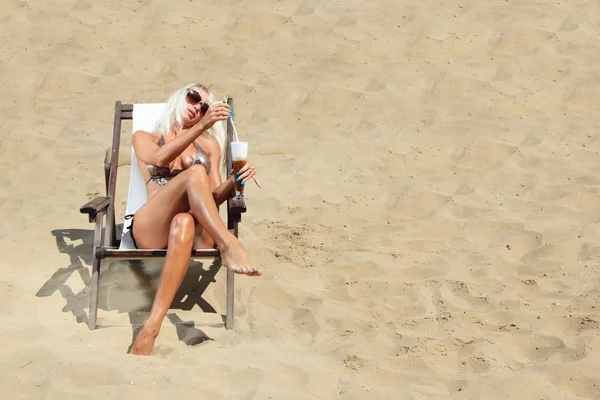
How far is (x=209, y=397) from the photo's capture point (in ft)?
11.5

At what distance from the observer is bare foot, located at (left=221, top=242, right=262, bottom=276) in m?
4.04

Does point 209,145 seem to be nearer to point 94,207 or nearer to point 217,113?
point 217,113

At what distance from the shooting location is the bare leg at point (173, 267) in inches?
159

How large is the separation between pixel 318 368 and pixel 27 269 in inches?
78.8

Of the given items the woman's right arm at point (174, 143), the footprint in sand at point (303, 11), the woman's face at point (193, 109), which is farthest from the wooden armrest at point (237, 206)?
the footprint in sand at point (303, 11)

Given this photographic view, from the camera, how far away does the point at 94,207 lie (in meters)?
4.36

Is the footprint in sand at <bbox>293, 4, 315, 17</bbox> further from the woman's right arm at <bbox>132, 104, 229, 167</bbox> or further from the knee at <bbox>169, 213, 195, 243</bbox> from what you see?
the knee at <bbox>169, 213, 195, 243</bbox>

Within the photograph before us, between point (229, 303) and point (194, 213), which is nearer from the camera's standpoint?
point (194, 213)

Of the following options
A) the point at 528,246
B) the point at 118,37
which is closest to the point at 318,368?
the point at 528,246

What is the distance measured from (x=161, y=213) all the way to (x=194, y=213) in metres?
0.22

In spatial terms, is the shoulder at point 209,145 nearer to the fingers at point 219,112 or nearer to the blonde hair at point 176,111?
the blonde hair at point 176,111

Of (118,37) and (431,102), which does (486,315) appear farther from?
(118,37)

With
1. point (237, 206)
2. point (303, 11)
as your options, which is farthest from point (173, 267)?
point (303, 11)

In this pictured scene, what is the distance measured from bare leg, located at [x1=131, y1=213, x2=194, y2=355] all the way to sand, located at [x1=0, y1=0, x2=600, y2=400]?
178mm
